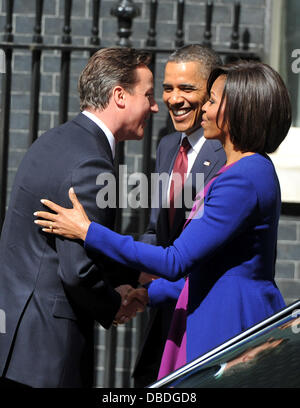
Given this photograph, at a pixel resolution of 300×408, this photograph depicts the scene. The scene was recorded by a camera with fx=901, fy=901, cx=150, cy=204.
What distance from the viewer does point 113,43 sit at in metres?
5.96

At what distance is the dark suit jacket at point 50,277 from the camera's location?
10.7ft

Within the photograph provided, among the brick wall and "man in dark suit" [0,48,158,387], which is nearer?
"man in dark suit" [0,48,158,387]

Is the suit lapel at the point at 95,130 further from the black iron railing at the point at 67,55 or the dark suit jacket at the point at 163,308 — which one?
the black iron railing at the point at 67,55

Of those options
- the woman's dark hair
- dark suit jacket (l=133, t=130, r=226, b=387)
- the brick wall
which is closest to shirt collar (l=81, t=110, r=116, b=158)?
the woman's dark hair

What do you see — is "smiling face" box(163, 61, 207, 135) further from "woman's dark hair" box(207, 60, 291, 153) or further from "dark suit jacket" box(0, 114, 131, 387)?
"woman's dark hair" box(207, 60, 291, 153)

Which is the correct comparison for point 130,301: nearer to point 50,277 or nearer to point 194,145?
point 50,277

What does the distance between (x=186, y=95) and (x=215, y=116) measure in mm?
1385

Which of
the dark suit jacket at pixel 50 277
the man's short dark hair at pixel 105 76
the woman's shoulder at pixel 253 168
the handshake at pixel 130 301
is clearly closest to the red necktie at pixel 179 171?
the handshake at pixel 130 301

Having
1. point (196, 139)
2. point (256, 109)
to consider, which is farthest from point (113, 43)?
point (256, 109)

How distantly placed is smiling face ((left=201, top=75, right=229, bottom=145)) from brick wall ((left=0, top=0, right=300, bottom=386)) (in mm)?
2542

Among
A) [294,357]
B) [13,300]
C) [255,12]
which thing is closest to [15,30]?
[255,12]

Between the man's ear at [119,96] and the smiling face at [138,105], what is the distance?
0.02 m

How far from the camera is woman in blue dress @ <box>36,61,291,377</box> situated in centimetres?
310

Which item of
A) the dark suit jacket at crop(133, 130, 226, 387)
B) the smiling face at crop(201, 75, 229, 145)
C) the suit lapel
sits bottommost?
the dark suit jacket at crop(133, 130, 226, 387)
